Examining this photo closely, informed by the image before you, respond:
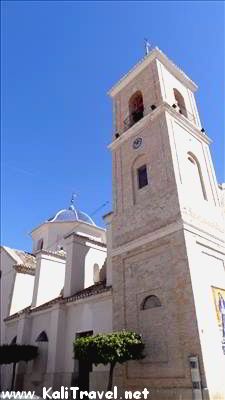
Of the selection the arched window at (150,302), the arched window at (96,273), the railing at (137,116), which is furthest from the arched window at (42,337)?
the railing at (137,116)

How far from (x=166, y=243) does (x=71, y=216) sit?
48.4 ft

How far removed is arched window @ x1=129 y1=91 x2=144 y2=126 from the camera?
17336 mm

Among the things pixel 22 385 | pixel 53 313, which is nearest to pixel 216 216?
pixel 53 313

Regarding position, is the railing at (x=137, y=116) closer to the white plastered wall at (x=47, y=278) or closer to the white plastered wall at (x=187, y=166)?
the white plastered wall at (x=187, y=166)

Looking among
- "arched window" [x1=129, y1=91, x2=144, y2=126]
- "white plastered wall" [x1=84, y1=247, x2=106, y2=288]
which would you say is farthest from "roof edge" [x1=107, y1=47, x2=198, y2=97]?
"white plastered wall" [x1=84, y1=247, x2=106, y2=288]

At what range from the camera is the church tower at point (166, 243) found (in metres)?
9.88

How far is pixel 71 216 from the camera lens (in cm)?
2564

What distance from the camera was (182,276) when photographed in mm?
10648

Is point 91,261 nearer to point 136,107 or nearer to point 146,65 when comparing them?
point 136,107

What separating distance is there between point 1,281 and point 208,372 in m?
15.7

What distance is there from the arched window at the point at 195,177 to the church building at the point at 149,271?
73mm

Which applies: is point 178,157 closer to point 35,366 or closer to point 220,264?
point 220,264

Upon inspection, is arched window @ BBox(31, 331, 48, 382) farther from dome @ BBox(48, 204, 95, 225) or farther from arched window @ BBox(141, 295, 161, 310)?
dome @ BBox(48, 204, 95, 225)

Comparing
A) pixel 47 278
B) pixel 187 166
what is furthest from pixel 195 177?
pixel 47 278
